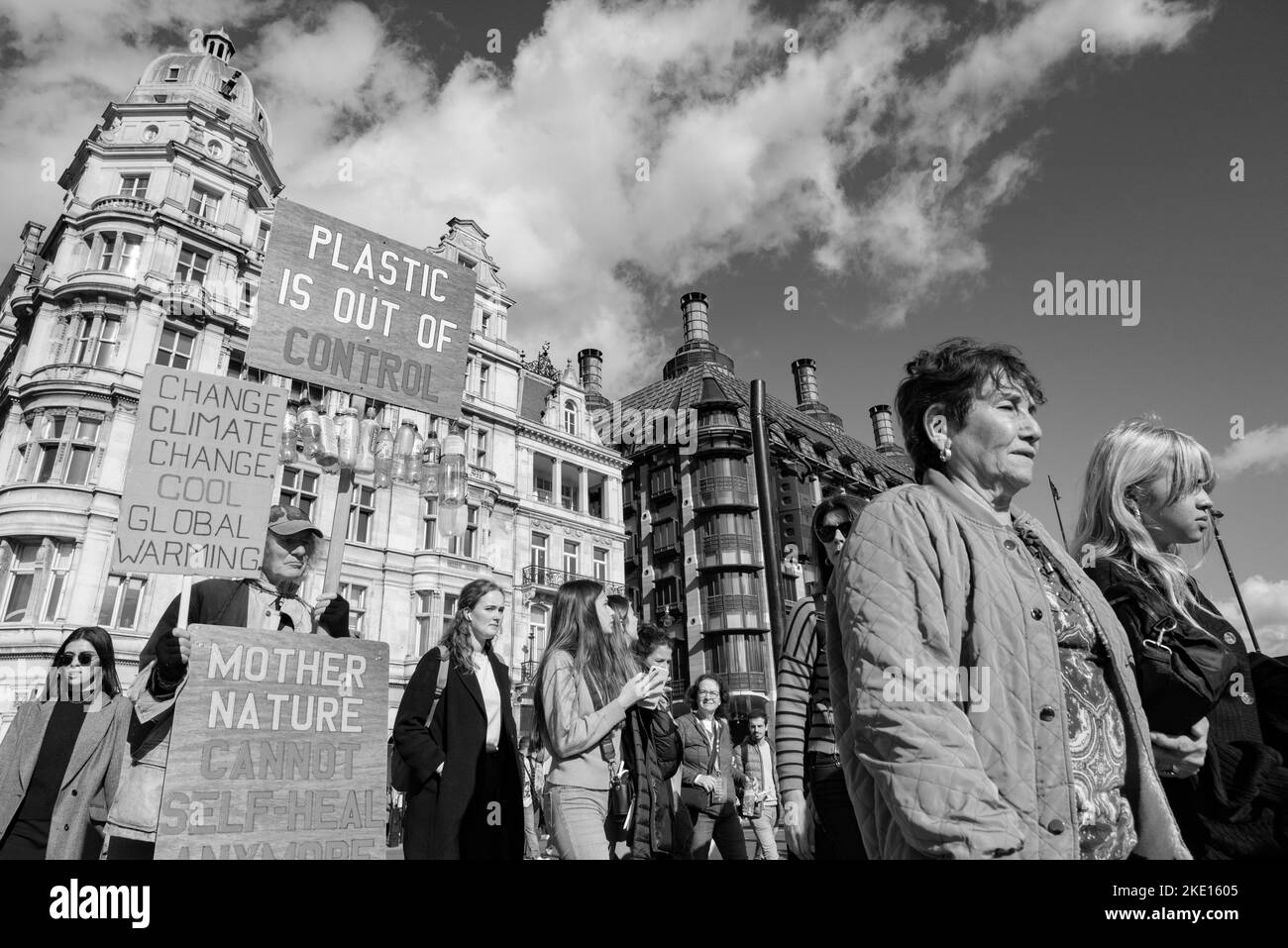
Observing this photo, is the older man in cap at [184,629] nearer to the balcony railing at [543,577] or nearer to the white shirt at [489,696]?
the white shirt at [489,696]

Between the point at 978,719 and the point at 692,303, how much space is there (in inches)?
2032

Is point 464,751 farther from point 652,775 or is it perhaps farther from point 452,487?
point 452,487

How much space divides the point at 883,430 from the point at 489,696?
6817cm

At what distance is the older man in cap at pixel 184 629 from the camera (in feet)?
10.8

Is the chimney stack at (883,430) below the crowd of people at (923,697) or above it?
above

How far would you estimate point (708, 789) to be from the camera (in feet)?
16.3

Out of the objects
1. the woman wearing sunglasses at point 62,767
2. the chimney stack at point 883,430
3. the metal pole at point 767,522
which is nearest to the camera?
the woman wearing sunglasses at point 62,767

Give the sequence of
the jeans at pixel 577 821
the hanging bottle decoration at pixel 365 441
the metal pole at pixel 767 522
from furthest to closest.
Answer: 1. the hanging bottle decoration at pixel 365 441
2. the metal pole at pixel 767 522
3. the jeans at pixel 577 821

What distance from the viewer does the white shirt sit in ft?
14.0

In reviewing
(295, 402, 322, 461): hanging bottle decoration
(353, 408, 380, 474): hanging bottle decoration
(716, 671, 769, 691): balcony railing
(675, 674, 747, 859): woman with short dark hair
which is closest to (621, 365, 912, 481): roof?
(716, 671, 769, 691): balcony railing

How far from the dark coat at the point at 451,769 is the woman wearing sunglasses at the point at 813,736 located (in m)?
1.75

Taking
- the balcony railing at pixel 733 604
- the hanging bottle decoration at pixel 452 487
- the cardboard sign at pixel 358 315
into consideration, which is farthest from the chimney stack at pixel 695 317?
the cardboard sign at pixel 358 315

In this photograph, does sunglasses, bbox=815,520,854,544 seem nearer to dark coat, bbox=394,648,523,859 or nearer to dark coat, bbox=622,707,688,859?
dark coat, bbox=622,707,688,859

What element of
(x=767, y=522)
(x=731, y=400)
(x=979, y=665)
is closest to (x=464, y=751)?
(x=979, y=665)
